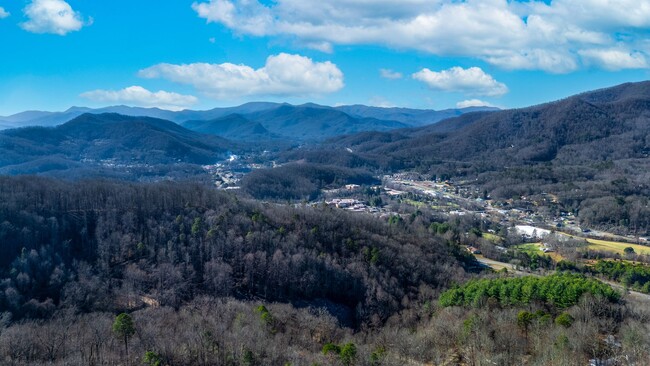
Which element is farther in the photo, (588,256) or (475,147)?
(475,147)

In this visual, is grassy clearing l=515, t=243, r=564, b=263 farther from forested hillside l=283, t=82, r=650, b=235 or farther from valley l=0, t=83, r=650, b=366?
forested hillside l=283, t=82, r=650, b=235

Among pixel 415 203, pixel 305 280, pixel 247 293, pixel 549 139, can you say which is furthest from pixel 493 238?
pixel 549 139

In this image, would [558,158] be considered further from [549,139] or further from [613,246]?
[613,246]

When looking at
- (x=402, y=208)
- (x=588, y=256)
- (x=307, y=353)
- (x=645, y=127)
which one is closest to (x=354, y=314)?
(x=307, y=353)

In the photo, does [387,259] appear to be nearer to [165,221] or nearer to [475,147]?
[165,221]

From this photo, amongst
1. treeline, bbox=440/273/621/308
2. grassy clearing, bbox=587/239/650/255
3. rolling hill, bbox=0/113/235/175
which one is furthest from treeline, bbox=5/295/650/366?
rolling hill, bbox=0/113/235/175

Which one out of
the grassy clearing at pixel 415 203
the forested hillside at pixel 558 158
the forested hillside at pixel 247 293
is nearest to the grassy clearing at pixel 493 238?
the forested hillside at pixel 247 293

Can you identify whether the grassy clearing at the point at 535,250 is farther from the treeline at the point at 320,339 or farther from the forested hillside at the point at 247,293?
the treeline at the point at 320,339
